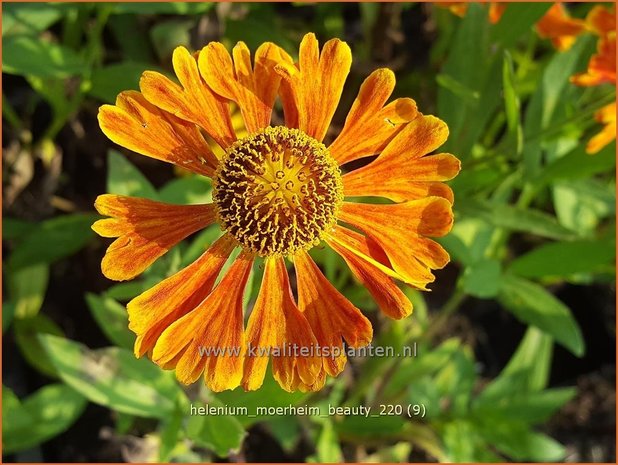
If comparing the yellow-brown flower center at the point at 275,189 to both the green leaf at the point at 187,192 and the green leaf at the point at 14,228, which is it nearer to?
the green leaf at the point at 187,192

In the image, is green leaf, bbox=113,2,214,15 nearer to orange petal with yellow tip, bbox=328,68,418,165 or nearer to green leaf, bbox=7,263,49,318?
orange petal with yellow tip, bbox=328,68,418,165

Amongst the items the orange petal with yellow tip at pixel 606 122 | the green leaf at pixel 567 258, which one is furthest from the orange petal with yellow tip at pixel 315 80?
the green leaf at pixel 567 258

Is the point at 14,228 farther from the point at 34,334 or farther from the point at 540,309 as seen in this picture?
the point at 540,309

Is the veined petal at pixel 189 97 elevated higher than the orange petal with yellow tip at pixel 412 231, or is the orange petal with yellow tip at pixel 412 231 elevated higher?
the veined petal at pixel 189 97

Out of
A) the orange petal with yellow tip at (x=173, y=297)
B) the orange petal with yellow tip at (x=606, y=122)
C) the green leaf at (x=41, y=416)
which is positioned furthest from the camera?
the green leaf at (x=41, y=416)

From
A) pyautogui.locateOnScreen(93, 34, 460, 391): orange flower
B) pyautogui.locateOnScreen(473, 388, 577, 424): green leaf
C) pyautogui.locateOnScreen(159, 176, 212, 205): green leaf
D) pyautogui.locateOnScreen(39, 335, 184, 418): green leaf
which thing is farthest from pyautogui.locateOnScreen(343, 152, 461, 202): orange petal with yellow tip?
pyautogui.locateOnScreen(473, 388, 577, 424): green leaf

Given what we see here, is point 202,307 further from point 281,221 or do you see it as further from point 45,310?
point 45,310
